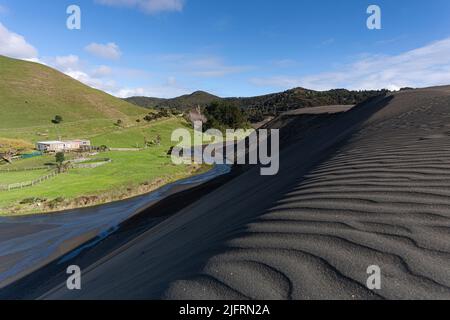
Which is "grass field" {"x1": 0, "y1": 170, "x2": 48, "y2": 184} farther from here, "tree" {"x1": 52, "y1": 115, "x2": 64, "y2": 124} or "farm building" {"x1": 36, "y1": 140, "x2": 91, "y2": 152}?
"tree" {"x1": 52, "y1": 115, "x2": 64, "y2": 124}

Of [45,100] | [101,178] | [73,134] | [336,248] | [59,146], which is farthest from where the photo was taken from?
[45,100]

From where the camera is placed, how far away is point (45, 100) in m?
90.7

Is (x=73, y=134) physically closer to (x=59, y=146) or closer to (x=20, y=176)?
(x=59, y=146)

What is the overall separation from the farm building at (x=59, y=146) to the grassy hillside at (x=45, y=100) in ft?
67.5

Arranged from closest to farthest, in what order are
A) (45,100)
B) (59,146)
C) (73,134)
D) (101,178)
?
1. (101,178)
2. (59,146)
3. (73,134)
4. (45,100)

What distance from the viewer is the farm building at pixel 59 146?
51234mm

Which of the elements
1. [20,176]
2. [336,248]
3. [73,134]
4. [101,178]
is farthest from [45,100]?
[336,248]

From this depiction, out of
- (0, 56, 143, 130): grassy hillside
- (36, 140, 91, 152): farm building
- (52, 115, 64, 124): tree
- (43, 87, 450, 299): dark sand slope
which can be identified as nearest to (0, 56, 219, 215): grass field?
(0, 56, 143, 130): grassy hillside

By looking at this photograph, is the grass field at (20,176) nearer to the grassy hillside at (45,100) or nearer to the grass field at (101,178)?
the grass field at (101,178)

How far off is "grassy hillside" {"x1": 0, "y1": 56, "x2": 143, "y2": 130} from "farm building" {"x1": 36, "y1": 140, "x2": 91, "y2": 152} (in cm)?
2058

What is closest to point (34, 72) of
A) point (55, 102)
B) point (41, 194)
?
point (55, 102)

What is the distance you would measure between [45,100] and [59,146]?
4735 cm
